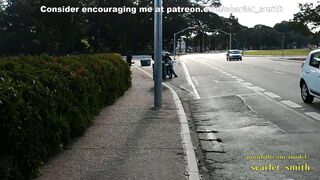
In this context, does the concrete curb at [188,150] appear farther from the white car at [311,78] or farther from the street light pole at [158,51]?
the white car at [311,78]

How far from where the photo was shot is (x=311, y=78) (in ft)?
44.0

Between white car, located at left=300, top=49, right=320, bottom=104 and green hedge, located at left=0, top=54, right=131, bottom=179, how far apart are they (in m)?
5.93

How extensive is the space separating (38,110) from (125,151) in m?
1.74

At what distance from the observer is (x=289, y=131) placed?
376 inches

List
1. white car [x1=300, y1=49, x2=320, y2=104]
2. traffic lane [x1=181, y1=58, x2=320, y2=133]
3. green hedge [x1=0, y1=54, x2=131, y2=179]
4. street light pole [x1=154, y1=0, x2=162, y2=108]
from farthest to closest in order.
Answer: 1. street light pole [x1=154, y1=0, x2=162, y2=108]
2. white car [x1=300, y1=49, x2=320, y2=104]
3. traffic lane [x1=181, y1=58, x2=320, y2=133]
4. green hedge [x1=0, y1=54, x2=131, y2=179]

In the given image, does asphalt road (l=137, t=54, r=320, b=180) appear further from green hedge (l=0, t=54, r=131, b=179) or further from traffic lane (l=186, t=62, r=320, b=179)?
green hedge (l=0, t=54, r=131, b=179)

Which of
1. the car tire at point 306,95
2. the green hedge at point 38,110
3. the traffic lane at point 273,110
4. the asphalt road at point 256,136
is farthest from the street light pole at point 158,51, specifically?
the car tire at point 306,95

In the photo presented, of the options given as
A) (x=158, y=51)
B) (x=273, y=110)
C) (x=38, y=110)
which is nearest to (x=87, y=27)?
(x=158, y=51)

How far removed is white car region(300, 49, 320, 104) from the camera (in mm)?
12977

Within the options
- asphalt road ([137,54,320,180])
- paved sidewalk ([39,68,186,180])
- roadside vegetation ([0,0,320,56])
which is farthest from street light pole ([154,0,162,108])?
roadside vegetation ([0,0,320,56])

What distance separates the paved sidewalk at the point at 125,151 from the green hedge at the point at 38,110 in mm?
247

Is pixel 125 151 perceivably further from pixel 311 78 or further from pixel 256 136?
pixel 311 78

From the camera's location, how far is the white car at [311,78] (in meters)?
13.0

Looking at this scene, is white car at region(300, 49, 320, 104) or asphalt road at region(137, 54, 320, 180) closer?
asphalt road at region(137, 54, 320, 180)
